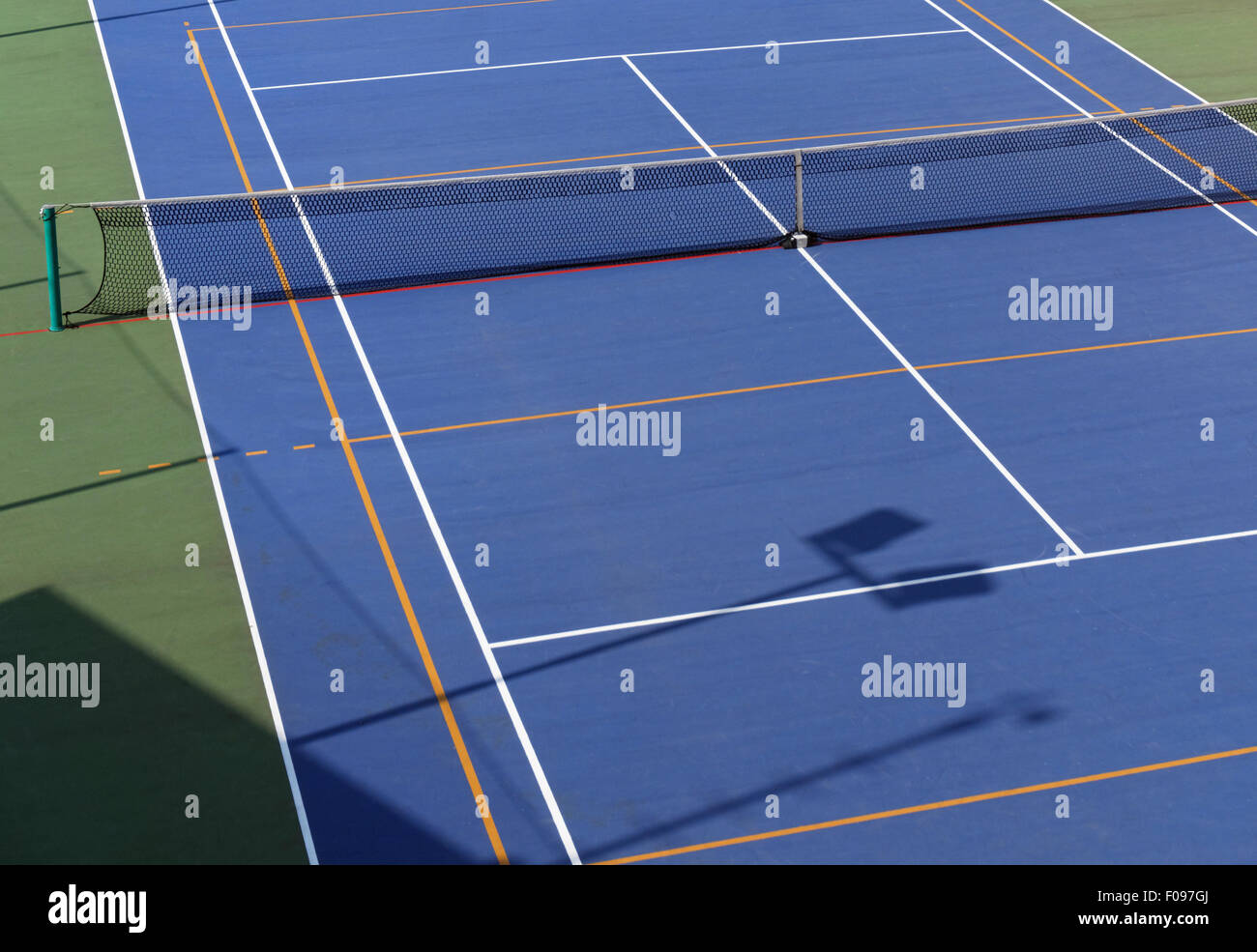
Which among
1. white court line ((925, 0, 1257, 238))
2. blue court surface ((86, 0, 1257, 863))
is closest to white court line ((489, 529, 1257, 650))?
blue court surface ((86, 0, 1257, 863))

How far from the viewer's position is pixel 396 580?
17344 mm

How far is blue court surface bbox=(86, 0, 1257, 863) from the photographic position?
14.7m

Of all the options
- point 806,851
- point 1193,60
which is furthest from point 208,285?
point 1193,60

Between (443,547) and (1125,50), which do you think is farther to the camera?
(1125,50)

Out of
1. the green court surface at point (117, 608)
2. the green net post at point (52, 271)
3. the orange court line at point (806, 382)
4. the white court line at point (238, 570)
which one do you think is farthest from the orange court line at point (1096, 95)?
the green net post at point (52, 271)

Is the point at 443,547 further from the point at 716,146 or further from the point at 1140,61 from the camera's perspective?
the point at 1140,61

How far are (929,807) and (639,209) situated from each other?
13205 mm

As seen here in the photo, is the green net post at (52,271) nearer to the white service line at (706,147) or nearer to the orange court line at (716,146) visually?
the orange court line at (716,146)

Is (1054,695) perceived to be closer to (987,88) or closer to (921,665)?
(921,665)

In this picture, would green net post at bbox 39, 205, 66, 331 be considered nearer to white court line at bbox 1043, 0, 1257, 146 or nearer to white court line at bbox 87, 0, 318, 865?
white court line at bbox 87, 0, 318, 865

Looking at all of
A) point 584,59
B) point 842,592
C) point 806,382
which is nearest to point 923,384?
point 806,382

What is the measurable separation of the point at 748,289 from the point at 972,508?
5899mm

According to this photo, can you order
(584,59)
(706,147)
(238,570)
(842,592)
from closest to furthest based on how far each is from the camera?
(842,592), (238,570), (706,147), (584,59)

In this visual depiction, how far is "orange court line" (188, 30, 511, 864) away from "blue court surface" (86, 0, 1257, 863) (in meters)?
0.05
